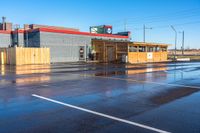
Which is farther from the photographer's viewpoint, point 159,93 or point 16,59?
point 16,59

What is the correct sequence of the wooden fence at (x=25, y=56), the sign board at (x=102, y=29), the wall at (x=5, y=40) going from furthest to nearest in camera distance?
the sign board at (x=102, y=29), the wall at (x=5, y=40), the wooden fence at (x=25, y=56)

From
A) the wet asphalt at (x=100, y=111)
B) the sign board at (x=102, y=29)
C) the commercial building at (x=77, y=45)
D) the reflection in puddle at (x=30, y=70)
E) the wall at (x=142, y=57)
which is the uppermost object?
the sign board at (x=102, y=29)

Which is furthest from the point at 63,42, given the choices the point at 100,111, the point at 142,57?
the point at 100,111

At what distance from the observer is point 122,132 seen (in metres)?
5.12

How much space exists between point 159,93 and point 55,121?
17.7 feet

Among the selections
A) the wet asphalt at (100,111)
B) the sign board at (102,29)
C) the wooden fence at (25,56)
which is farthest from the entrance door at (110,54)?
the wet asphalt at (100,111)

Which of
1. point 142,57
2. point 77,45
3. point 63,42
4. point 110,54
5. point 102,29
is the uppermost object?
point 102,29

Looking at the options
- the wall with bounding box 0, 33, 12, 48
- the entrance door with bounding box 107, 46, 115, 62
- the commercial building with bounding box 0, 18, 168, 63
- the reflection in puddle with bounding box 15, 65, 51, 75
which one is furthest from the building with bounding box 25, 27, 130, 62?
the reflection in puddle with bounding box 15, 65, 51, 75

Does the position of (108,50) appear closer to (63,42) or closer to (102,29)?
(63,42)

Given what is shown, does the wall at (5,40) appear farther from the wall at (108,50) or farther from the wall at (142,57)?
the wall at (142,57)

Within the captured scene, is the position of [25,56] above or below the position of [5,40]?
below

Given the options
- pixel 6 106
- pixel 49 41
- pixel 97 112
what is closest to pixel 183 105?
pixel 97 112

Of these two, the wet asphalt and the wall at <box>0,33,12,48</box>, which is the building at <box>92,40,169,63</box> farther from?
the wet asphalt

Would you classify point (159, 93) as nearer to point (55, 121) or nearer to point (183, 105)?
point (183, 105)
